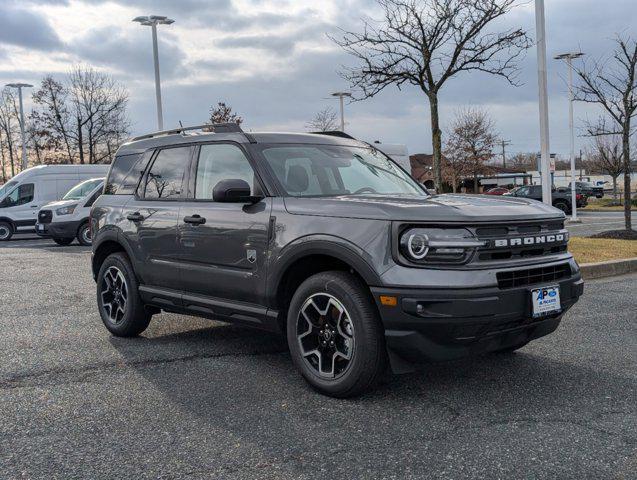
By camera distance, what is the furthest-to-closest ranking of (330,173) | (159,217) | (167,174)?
(167,174) → (159,217) → (330,173)

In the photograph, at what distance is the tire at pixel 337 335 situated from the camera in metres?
3.92

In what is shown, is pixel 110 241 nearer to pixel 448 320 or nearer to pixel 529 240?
pixel 448 320

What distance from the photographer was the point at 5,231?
21.8 metres

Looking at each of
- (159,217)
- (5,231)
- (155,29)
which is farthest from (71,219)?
(159,217)

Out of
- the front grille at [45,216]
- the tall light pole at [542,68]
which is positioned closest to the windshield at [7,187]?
the front grille at [45,216]

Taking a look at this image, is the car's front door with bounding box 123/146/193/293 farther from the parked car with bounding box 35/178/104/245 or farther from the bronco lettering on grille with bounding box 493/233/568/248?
the parked car with bounding box 35/178/104/245

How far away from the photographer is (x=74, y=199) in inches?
727

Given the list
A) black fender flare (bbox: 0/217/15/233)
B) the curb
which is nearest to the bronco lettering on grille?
the curb

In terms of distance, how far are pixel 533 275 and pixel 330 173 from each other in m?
1.73

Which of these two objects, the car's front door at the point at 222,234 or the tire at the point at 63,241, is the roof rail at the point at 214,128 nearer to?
the car's front door at the point at 222,234

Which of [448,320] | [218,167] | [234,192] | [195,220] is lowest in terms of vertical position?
[448,320]

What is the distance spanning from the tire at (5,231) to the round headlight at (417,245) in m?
21.1

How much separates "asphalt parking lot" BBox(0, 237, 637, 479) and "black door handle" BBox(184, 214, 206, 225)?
1102 mm

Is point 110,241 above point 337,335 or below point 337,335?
above
